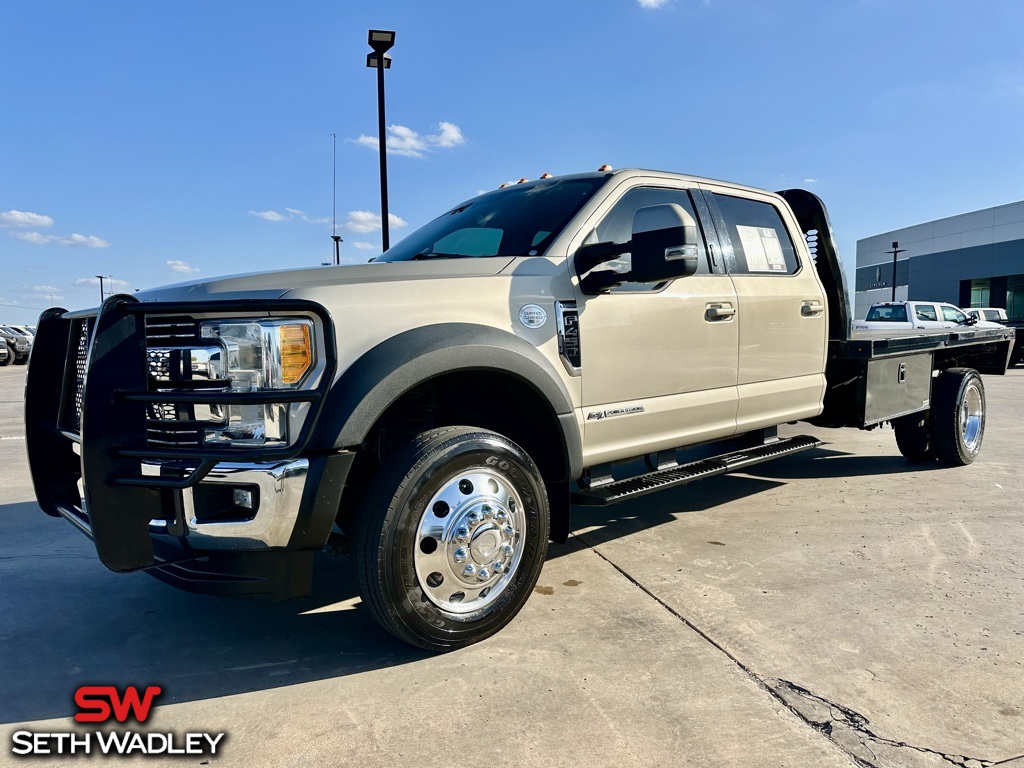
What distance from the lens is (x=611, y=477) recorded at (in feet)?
12.1

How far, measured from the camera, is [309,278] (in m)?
2.67

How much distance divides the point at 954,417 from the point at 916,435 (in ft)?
1.06

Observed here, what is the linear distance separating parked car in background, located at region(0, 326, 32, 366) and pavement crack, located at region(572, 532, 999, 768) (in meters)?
29.2

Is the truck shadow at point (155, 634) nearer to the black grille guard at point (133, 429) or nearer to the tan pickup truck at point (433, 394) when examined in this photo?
the tan pickup truck at point (433, 394)

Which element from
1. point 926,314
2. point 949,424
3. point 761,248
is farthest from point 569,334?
point 926,314

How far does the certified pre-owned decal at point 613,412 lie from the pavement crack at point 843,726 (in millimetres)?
1122

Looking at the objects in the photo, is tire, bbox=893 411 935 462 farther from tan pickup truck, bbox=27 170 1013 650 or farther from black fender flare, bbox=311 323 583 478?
black fender flare, bbox=311 323 583 478

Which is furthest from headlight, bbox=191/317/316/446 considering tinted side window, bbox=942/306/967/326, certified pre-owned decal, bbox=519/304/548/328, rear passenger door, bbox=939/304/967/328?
rear passenger door, bbox=939/304/967/328

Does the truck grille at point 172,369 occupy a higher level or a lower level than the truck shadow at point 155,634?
higher

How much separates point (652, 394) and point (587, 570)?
3.05 ft

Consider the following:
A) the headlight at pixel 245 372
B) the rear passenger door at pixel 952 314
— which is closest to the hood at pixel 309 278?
the headlight at pixel 245 372

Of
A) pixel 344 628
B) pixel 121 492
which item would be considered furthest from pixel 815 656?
pixel 121 492

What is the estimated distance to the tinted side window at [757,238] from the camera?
4.32 m

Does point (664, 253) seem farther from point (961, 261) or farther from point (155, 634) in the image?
point (961, 261)
